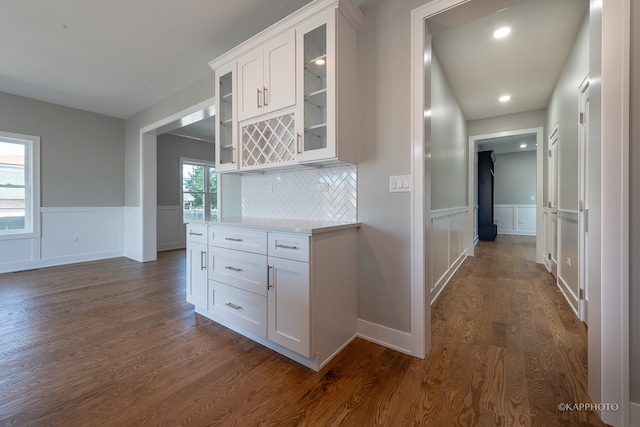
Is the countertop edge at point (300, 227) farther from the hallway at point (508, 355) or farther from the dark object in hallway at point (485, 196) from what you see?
the dark object in hallway at point (485, 196)

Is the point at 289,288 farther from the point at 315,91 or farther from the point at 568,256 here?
the point at 568,256

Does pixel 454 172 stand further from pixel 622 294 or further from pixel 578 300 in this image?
pixel 622 294

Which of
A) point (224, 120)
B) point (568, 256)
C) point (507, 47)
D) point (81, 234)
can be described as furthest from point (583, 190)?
point (81, 234)

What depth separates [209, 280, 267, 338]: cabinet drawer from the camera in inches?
74.1

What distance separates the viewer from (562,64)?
3.18 metres

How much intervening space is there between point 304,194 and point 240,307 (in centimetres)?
107

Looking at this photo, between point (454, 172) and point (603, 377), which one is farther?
point (454, 172)

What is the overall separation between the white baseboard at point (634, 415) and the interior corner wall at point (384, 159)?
3.32 ft

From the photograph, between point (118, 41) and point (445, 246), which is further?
point (445, 246)

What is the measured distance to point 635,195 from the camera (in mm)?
1163

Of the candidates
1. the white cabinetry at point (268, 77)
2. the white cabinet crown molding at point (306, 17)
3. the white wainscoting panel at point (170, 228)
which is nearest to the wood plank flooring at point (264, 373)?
the white cabinetry at point (268, 77)

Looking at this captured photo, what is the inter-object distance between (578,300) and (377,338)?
1.91 metres

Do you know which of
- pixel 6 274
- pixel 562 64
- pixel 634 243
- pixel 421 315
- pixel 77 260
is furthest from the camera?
pixel 77 260

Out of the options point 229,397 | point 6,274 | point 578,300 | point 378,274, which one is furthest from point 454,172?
point 6,274
